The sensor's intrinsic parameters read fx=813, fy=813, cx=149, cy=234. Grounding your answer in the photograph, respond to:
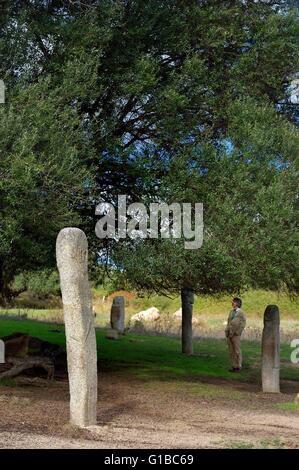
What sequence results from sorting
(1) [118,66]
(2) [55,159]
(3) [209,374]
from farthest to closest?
(3) [209,374] → (1) [118,66] → (2) [55,159]

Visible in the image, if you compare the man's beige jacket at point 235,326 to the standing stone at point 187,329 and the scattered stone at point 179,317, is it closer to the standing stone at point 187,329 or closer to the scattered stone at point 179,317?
the standing stone at point 187,329

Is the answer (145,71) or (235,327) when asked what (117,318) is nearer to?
(235,327)

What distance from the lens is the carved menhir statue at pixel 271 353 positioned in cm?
2098

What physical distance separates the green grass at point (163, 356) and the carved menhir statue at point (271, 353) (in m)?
2.37

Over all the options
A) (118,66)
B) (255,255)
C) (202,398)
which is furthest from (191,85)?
(202,398)

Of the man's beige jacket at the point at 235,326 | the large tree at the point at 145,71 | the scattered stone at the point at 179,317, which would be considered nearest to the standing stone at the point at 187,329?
the man's beige jacket at the point at 235,326

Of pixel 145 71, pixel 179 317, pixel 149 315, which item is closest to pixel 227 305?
pixel 179 317

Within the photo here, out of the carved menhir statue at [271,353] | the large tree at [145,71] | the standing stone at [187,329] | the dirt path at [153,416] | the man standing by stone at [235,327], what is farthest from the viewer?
the standing stone at [187,329]

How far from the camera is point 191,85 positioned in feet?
65.9

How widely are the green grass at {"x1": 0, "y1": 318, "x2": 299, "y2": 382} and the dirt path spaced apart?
5.72 feet

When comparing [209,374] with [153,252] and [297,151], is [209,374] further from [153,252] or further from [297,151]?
[297,151]

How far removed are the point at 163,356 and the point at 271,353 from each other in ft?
23.3

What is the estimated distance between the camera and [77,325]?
13797 millimetres
